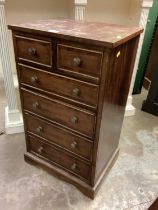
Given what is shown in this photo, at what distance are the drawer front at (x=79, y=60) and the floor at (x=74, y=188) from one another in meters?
0.86

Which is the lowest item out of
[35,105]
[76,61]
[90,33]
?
[35,105]

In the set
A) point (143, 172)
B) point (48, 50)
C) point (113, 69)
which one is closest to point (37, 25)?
point (48, 50)

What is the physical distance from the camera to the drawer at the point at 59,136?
1217 mm

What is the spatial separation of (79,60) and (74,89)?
16 centimetres

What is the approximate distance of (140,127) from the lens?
2.08m

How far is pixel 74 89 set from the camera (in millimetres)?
1057

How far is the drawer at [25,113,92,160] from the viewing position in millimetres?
1217

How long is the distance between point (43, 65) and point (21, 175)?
87cm

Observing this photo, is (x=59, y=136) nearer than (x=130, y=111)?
Yes

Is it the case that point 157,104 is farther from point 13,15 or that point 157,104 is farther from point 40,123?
point 13,15

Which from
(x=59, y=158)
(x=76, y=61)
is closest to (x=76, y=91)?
(x=76, y=61)

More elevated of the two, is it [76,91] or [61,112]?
[76,91]

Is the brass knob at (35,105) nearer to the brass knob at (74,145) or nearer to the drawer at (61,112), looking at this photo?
the drawer at (61,112)

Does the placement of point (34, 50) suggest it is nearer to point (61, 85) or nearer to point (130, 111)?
point (61, 85)
